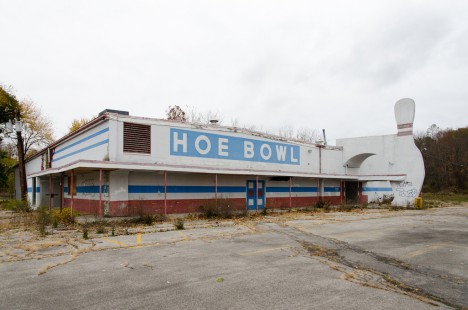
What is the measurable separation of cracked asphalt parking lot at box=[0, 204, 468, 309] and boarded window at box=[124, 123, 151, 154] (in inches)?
241

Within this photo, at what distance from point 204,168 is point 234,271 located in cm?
1174

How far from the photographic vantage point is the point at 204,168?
61.5 ft

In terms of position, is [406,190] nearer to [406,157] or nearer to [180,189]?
[406,157]

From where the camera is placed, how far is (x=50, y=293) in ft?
18.9

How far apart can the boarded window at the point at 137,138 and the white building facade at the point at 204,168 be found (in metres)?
0.05

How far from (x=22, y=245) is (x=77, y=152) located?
38.6 ft

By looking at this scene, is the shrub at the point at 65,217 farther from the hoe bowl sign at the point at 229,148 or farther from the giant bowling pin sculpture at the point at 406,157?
the giant bowling pin sculpture at the point at 406,157

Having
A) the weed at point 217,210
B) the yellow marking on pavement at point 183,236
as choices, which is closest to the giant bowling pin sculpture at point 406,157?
the weed at point 217,210

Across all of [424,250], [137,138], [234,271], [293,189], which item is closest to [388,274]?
[234,271]

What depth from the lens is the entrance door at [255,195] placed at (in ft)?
75.8

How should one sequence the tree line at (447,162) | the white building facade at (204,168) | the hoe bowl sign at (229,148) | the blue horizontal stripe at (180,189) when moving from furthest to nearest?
the tree line at (447,162) → the hoe bowl sign at (229,148) → the blue horizontal stripe at (180,189) → the white building facade at (204,168)

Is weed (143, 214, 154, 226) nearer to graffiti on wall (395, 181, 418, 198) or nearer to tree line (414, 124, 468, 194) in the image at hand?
graffiti on wall (395, 181, 418, 198)

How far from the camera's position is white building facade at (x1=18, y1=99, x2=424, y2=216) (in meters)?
17.4

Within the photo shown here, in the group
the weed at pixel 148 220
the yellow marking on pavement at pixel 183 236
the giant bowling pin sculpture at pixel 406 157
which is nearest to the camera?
the yellow marking on pavement at pixel 183 236
